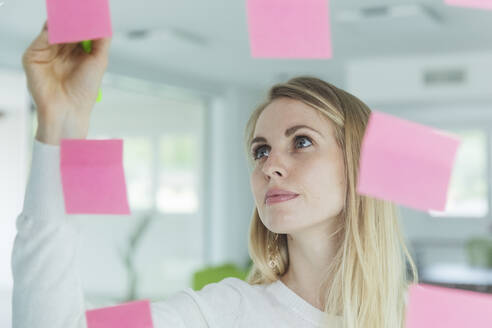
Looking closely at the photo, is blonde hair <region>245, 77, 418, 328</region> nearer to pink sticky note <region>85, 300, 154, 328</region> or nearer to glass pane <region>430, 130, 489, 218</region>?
pink sticky note <region>85, 300, 154, 328</region>

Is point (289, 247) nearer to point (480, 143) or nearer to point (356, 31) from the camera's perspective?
Result: point (356, 31)

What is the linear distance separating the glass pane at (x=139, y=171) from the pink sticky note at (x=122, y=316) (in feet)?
17.4

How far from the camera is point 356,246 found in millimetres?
1042

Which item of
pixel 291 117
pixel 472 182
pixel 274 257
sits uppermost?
pixel 291 117

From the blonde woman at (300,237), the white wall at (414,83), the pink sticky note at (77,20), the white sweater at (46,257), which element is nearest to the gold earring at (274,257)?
the blonde woman at (300,237)

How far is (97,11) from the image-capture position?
0.68 m

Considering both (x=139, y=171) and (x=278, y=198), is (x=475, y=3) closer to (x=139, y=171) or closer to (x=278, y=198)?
(x=278, y=198)

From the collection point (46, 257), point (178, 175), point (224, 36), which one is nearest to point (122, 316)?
point (46, 257)

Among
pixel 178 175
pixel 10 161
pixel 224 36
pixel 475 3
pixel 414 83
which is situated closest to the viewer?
pixel 475 3

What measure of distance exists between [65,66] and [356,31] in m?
3.64

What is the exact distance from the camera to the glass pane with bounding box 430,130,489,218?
6.20 metres

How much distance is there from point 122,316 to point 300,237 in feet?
1.34

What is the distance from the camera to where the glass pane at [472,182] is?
6.20 meters

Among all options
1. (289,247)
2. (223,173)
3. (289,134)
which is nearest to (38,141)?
(289,134)
